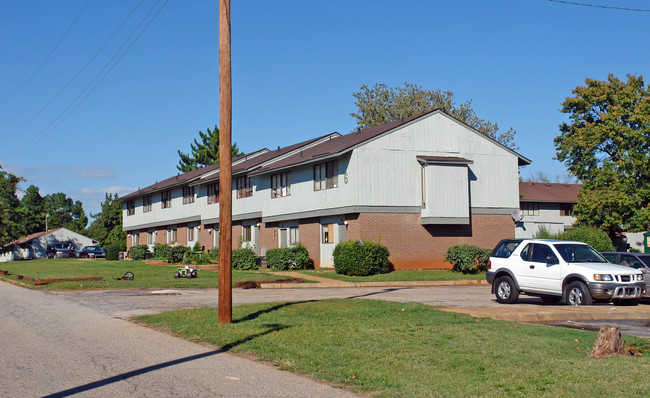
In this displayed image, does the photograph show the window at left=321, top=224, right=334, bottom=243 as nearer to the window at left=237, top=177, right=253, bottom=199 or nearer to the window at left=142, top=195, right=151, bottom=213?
the window at left=237, top=177, right=253, bottom=199

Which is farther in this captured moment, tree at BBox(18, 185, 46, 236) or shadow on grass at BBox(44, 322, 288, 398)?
tree at BBox(18, 185, 46, 236)

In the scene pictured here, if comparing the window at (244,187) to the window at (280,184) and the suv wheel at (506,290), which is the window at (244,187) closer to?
the window at (280,184)

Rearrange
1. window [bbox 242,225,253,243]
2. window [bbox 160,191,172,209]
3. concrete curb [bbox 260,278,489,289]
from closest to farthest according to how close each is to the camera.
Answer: concrete curb [bbox 260,278,489,289]
window [bbox 242,225,253,243]
window [bbox 160,191,172,209]

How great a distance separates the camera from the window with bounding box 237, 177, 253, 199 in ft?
150

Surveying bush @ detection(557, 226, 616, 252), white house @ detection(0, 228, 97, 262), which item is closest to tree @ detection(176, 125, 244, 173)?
white house @ detection(0, 228, 97, 262)

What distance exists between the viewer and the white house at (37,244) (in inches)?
3863

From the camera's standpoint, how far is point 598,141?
152 feet

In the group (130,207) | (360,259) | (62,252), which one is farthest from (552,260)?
(62,252)

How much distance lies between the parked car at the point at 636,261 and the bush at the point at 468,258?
1209 centimetres

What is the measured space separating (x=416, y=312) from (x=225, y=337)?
5.16 m

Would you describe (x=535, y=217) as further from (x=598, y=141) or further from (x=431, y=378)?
(x=431, y=378)

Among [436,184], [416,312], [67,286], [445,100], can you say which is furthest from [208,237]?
[416,312]

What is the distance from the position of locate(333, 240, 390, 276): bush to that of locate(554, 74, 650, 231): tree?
2021 cm

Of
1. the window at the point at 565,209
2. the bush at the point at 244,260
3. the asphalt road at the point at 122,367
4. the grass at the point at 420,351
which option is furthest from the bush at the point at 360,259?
the window at the point at 565,209
